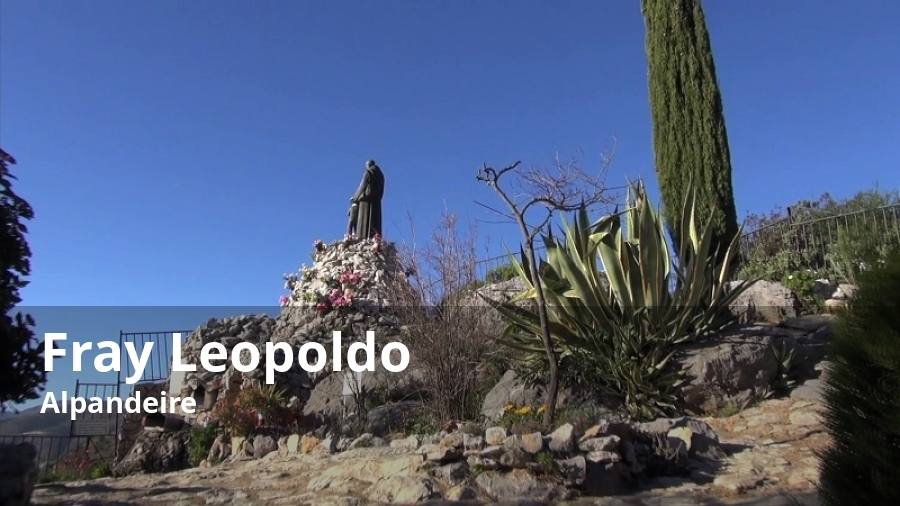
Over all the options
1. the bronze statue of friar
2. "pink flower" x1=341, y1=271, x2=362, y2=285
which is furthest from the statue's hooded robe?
"pink flower" x1=341, y1=271, x2=362, y2=285

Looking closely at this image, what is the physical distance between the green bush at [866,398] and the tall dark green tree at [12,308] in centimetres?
439

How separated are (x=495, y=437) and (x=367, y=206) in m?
10.2

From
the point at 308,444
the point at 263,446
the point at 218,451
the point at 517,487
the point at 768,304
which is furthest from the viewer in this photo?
the point at 768,304

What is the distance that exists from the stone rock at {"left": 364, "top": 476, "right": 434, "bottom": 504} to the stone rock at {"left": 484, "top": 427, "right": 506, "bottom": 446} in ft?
1.90

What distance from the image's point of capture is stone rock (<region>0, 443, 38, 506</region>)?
13.3 ft

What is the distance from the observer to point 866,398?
226 centimetres

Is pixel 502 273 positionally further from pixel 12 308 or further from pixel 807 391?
pixel 12 308

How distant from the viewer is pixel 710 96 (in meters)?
9.73

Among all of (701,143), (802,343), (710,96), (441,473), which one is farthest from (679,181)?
(441,473)

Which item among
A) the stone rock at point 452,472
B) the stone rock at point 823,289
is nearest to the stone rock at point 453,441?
the stone rock at point 452,472

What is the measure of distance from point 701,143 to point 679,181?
1.95 feet

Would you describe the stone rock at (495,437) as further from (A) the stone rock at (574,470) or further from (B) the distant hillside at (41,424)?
(B) the distant hillside at (41,424)

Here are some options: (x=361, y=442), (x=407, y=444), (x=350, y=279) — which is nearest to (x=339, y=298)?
(x=350, y=279)

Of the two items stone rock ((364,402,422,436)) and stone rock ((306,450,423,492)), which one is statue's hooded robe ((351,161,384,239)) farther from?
stone rock ((306,450,423,492))
